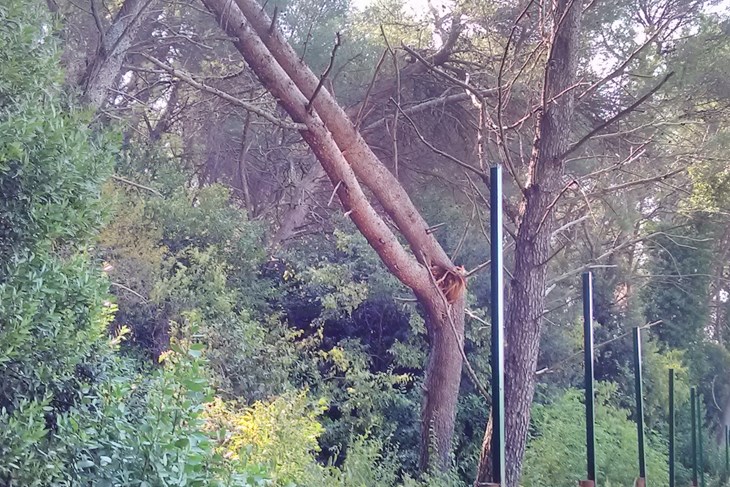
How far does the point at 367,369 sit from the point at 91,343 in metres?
6.09

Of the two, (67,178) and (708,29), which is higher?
(708,29)

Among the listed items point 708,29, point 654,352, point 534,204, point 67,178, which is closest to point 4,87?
point 67,178

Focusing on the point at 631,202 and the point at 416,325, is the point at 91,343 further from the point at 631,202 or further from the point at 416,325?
the point at 631,202

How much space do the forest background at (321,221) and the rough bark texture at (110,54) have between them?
3cm

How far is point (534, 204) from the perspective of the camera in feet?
18.3

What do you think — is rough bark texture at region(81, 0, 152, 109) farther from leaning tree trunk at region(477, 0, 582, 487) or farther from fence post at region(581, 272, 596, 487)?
fence post at region(581, 272, 596, 487)

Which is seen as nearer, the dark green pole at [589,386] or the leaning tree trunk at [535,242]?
the dark green pole at [589,386]

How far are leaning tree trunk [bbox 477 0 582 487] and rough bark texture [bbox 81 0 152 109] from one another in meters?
3.64

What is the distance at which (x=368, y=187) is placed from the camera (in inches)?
267

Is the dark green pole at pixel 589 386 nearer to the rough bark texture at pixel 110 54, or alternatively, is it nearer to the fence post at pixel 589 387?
the fence post at pixel 589 387

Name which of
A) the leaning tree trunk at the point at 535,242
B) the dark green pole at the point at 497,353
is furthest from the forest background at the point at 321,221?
the dark green pole at the point at 497,353

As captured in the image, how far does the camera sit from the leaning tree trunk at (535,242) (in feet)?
17.8

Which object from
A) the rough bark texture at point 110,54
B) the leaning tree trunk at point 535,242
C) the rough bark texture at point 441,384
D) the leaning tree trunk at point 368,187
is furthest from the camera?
the rough bark texture at point 441,384

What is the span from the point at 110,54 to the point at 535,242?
404cm
